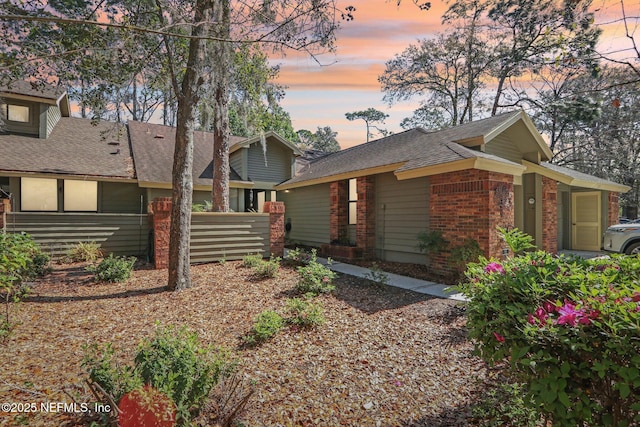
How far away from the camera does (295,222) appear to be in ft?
46.5

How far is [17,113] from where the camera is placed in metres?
12.0

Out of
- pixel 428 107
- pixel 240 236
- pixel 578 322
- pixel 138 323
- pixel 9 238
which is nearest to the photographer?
pixel 578 322

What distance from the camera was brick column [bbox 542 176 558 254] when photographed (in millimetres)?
9742

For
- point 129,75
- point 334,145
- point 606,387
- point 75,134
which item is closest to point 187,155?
point 129,75

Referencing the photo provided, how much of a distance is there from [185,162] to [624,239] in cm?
1127

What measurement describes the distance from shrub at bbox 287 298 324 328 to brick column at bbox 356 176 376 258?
18.1 feet

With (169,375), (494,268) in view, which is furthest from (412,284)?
(169,375)

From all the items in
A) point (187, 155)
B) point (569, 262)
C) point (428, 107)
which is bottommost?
point (569, 262)

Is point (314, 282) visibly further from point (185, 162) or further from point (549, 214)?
point (549, 214)

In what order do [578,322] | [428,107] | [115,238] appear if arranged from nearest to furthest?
[578,322], [115,238], [428,107]

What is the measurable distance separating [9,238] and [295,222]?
422 inches

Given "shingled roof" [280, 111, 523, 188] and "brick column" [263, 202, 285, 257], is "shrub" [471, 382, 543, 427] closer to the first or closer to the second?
"shingled roof" [280, 111, 523, 188]

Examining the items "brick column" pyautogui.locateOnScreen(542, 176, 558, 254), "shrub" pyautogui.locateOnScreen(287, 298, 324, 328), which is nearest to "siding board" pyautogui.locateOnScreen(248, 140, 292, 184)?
"brick column" pyautogui.locateOnScreen(542, 176, 558, 254)

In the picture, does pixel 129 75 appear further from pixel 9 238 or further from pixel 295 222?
pixel 295 222
